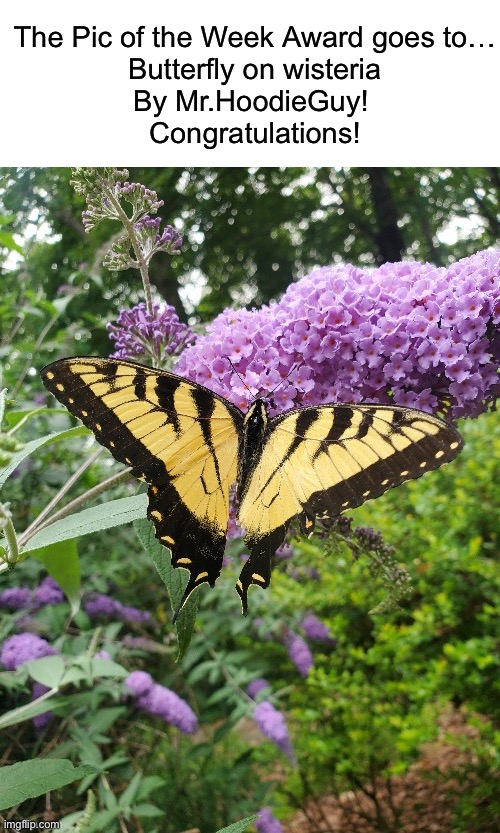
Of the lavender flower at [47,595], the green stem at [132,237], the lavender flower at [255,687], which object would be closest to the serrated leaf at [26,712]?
the lavender flower at [47,595]

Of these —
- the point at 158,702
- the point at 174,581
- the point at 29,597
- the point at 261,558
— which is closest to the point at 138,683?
the point at 158,702

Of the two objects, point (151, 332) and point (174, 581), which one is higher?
point (151, 332)

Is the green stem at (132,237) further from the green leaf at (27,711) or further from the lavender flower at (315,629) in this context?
the lavender flower at (315,629)

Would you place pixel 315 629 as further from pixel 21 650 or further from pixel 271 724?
pixel 21 650

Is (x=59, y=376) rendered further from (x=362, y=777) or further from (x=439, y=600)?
(x=362, y=777)

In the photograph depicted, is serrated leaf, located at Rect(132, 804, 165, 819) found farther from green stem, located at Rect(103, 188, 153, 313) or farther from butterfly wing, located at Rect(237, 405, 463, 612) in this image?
green stem, located at Rect(103, 188, 153, 313)

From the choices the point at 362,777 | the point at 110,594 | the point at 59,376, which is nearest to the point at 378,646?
the point at 362,777
